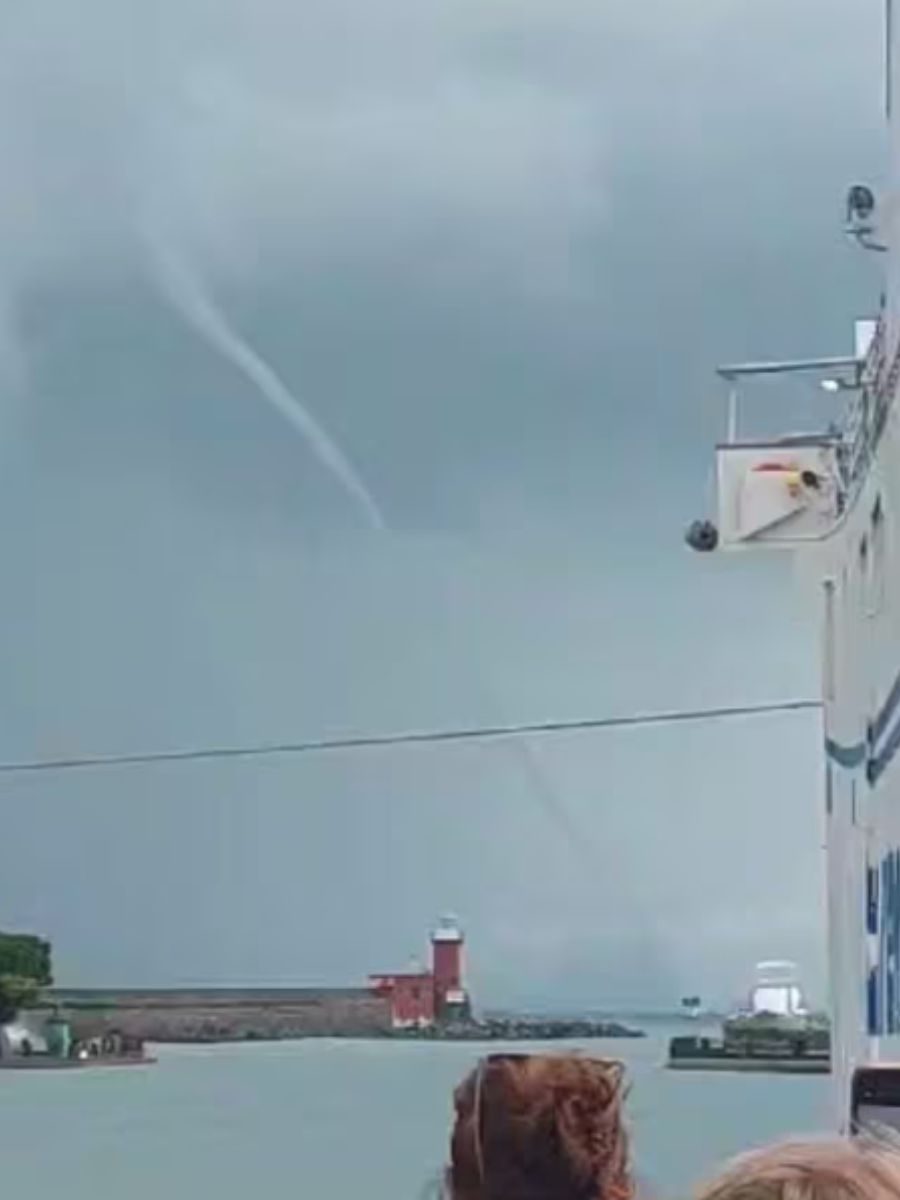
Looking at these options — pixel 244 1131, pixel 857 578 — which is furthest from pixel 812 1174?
pixel 244 1131

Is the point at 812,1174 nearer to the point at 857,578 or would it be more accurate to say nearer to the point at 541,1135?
the point at 541,1135

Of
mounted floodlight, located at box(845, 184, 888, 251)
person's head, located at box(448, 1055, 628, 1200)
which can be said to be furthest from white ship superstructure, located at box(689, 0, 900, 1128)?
person's head, located at box(448, 1055, 628, 1200)

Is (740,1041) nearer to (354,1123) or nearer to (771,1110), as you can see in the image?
(771,1110)

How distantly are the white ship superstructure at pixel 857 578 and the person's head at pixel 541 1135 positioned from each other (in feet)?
18.4

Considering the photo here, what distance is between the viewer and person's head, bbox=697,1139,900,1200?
1.86 meters

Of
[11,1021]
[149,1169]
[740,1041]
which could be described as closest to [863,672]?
[740,1041]

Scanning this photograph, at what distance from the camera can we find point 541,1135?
2750 mm

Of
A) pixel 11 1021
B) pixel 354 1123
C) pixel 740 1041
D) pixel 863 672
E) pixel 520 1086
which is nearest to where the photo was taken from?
pixel 520 1086

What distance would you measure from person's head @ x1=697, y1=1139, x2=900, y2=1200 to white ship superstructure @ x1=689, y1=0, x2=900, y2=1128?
644 centimetres

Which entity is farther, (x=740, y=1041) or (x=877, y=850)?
(x=740, y=1041)

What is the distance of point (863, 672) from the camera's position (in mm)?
10070

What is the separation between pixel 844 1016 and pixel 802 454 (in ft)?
7.85

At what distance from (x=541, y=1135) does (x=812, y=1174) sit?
90 cm

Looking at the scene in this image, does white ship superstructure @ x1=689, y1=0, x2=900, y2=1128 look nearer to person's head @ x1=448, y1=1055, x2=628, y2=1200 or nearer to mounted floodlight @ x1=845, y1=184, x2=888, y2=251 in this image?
mounted floodlight @ x1=845, y1=184, x2=888, y2=251
